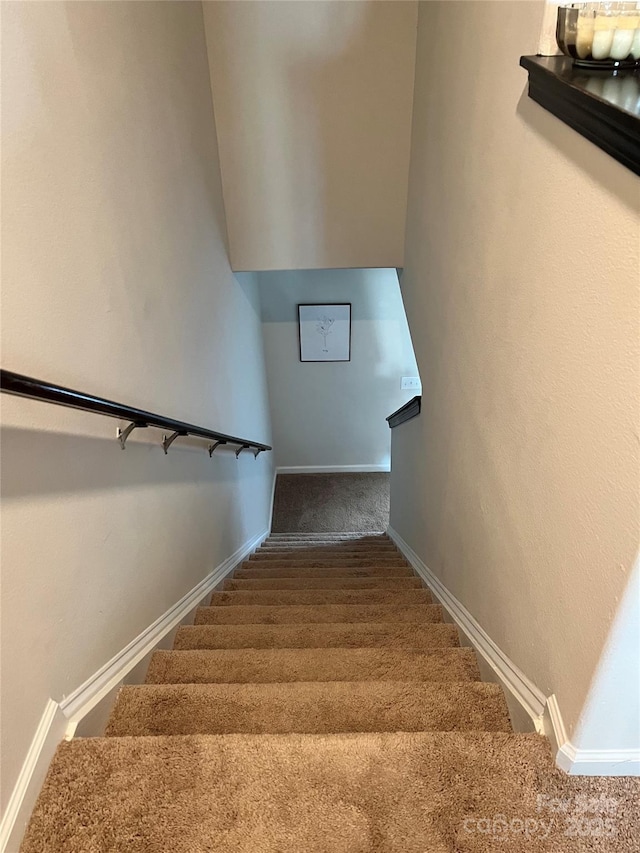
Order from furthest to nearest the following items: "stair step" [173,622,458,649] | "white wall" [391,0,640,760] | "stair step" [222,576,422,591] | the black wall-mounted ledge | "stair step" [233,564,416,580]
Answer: "stair step" [233,564,416,580] < "stair step" [222,576,422,591] < "stair step" [173,622,458,649] < "white wall" [391,0,640,760] < the black wall-mounted ledge

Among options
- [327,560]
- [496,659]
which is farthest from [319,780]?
[327,560]

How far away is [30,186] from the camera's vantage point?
1015 mm

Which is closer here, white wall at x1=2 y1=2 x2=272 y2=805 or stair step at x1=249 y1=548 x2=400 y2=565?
white wall at x1=2 y1=2 x2=272 y2=805

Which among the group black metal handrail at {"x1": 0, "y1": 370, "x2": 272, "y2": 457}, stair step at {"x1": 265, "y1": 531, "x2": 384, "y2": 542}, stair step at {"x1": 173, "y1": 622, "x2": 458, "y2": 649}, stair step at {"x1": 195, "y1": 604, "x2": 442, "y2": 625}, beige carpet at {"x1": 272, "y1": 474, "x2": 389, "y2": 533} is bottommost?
beige carpet at {"x1": 272, "y1": 474, "x2": 389, "y2": 533}

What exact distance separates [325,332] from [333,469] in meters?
1.65

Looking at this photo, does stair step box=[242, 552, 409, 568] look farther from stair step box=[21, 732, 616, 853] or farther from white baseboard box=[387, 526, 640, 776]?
stair step box=[21, 732, 616, 853]

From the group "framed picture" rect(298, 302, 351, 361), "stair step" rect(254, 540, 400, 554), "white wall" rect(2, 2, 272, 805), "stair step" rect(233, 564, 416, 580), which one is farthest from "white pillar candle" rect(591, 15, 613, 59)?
"framed picture" rect(298, 302, 351, 361)

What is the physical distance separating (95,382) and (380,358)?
421 cm

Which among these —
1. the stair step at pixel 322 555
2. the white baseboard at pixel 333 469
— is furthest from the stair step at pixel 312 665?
the white baseboard at pixel 333 469

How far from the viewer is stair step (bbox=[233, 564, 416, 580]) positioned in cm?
283

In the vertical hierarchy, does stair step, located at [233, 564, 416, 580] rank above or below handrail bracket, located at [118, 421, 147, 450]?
below

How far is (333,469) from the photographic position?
19.2 ft

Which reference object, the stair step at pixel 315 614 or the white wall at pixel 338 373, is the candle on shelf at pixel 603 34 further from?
the white wall at pixel 338 373

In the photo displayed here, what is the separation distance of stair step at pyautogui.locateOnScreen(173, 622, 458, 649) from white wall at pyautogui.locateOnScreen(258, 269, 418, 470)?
12.0 feet
